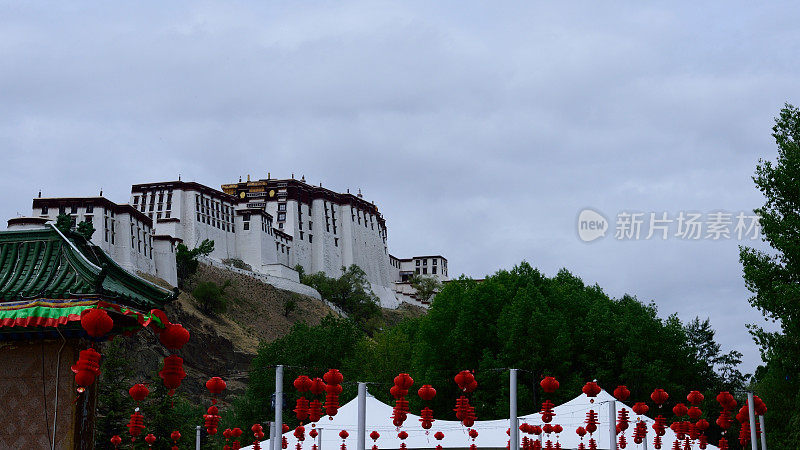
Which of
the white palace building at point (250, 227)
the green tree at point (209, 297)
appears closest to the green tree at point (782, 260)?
the white palace building at point (250, 227)

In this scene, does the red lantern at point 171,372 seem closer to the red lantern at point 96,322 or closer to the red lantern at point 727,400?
the red lantern at point 96,322

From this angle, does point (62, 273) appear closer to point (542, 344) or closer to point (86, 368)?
point (86, 368)

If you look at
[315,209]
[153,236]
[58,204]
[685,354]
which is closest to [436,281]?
[315,209]

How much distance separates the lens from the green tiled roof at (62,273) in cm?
1056

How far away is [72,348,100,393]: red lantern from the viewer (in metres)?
10.1

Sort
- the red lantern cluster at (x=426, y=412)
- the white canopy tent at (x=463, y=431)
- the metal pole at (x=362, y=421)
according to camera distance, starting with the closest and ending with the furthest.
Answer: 1. the metal pole at (x=362, y=421)
2. the red lantern cluster at (x=426, y=412)
3. the white canopy tent at (x=463, y=431)

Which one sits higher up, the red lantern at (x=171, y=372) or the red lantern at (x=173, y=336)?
the red lantern at (x=173, y=336)

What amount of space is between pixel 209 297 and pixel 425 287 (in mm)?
34901

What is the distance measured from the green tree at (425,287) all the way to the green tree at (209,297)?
31.8m

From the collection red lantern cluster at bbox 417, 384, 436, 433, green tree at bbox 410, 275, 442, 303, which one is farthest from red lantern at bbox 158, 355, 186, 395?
green tree at bbox 410, 275, 442, 303

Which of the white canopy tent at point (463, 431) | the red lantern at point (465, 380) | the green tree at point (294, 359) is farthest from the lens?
the green tree at point (294, 359)

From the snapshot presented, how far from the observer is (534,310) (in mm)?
34375

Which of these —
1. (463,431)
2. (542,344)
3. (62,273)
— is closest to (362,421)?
(62,273)

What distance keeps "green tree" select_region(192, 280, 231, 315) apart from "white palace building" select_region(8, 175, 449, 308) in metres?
2.33
